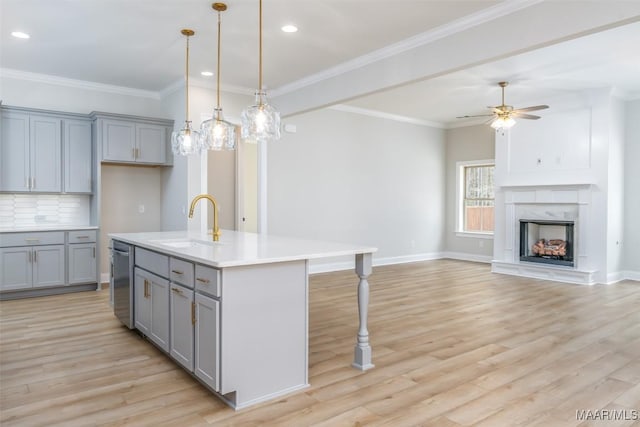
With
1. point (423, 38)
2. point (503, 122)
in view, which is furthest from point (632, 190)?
point (423, 38)

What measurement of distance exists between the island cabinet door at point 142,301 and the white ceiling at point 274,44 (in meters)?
2.28

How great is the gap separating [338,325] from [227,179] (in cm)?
421

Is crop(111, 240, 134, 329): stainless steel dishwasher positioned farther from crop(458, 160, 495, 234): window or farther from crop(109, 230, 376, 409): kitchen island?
crop(458, 160, 495, 234): window

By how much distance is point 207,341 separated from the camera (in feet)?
8.31

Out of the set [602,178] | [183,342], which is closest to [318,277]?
[183,342]

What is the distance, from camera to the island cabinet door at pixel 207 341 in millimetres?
2443

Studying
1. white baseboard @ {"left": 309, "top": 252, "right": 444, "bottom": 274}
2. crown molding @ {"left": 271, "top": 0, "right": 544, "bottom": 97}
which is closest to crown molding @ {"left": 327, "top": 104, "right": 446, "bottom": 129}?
crown molding @ {"left": 271, "top": 0, "right": 544, "bottom": 97}

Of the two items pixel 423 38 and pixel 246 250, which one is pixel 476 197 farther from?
pixel 246 250

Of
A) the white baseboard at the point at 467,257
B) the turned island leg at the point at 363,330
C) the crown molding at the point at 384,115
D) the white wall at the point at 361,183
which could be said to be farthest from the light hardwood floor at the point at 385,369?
the crown molding at the point at 384,115

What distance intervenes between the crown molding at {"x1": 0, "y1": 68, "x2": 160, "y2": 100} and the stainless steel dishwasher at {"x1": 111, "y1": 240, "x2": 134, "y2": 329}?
2.91m

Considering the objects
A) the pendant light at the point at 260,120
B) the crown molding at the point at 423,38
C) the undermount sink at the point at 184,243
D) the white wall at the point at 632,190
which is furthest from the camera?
the white wall at the point at 632,190

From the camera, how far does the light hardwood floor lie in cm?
244

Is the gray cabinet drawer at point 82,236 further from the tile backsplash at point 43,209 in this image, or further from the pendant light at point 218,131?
the pendant light at point 218,131

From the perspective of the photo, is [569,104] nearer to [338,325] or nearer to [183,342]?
[338,325]
